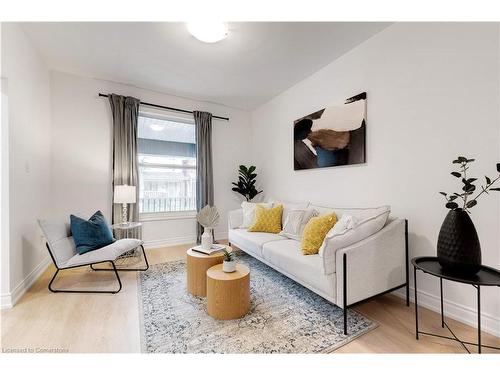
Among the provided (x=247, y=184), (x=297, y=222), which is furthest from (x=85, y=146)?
(x=297, y=222)

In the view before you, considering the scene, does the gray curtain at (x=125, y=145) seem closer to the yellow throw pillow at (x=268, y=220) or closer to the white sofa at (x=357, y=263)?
the yellow throw pillow at (x=268, y=220)

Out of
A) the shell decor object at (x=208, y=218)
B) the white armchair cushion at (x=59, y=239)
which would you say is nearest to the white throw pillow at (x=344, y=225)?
the shell decor object at (x=208, y=218)

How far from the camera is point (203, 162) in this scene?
13.7 ft

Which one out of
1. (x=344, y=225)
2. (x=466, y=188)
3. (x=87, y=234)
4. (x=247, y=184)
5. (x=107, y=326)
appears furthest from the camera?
(x=247, y=184)

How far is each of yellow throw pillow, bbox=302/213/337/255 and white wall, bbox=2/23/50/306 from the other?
108 inches

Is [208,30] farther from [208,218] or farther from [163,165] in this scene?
[163,165]

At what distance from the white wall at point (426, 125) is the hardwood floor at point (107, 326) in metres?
0.35

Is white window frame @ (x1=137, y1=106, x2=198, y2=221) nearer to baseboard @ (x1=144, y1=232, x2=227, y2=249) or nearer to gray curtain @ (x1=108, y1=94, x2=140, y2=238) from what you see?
gray curtain @ (x1=108, y1=94, x2=140, y2=238)

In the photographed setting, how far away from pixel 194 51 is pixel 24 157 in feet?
7.27

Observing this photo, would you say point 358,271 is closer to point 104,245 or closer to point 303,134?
point 303,134

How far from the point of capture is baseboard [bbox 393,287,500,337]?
163cm

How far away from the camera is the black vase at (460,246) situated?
54.4 inches
